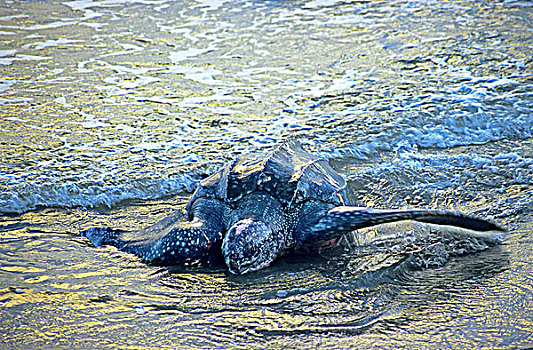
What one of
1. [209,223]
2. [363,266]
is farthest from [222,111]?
[363,266]

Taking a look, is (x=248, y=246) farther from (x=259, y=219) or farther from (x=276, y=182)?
(x=276, y=182)

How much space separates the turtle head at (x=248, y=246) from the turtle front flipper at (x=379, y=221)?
8.8 inches

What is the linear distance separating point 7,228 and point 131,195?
2.58 feet

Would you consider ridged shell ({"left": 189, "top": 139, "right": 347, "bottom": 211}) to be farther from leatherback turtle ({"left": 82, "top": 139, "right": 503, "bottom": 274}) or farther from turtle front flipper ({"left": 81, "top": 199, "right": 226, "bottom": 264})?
turtle front flipper ({"left": 81, "top": 199, "right": 226, "bottom": 264})

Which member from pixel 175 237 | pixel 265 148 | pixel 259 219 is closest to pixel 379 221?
pixel 259 219

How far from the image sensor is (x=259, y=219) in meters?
2.71

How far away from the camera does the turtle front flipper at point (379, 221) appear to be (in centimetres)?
254

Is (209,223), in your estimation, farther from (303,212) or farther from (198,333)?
(198,333)

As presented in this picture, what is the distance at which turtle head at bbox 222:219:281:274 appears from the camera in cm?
259

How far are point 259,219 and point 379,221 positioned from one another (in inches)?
24.0

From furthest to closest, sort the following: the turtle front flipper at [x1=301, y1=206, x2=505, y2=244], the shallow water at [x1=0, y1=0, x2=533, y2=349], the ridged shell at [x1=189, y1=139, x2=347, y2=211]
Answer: the ridged shell at [x1=189, y1=139, x2=347, y2=211] → the turtle front flipper at [x1=301, y1=206, x2=505, y2=244] → the shallow water at [x1=0, y1=0, x2=533, y2=349]

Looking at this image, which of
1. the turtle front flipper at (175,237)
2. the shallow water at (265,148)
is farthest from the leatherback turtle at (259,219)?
the shallow water at (265,148)

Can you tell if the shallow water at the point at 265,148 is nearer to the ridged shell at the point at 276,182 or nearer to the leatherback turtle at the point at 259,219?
the leatherback turtle at the point at 259,219

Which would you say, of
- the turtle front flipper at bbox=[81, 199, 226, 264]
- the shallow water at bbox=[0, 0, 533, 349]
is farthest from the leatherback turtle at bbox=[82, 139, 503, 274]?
the shallow water at bbox=[0, 0, 533, 349]
